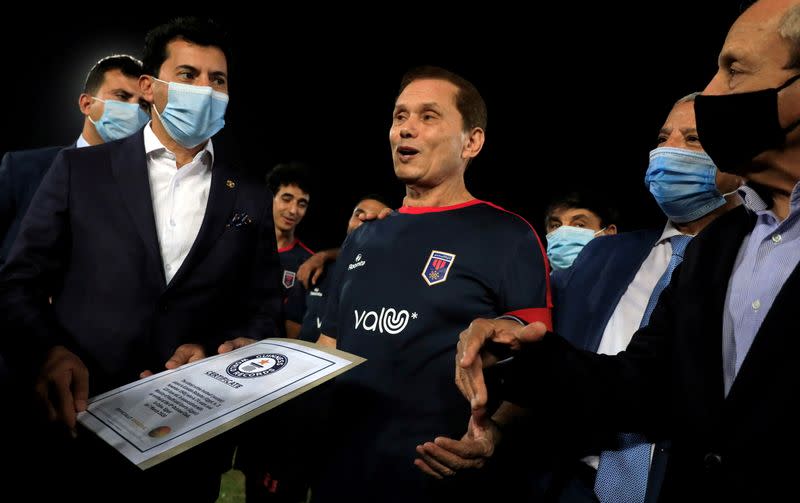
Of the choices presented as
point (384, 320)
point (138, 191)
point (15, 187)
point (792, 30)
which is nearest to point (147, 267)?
point (138, 191)

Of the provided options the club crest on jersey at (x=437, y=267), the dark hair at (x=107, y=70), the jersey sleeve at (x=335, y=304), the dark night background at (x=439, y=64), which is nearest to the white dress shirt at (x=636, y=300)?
the club crest on jersey at (x=437, y=267)

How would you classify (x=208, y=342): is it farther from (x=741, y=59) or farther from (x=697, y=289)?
(x=741, y=59)

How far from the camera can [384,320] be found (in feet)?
5.21

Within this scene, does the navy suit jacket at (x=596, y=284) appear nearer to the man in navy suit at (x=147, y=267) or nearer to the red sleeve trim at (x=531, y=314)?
the red sleeve trim at (x=531, y=314)

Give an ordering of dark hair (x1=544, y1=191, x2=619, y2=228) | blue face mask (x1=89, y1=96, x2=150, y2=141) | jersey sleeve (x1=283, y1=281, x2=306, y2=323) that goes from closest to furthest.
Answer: blue face mask (x1=89, y1=96, x2=150, y2=141) → dark hair (x1=544, y1=191, x2=619, y2=228) → jersey sleeve (x1=283, y1=281, x2=306, y2=323)

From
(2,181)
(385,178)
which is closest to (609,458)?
(2,181)

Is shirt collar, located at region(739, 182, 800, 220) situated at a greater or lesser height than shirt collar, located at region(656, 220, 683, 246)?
greater

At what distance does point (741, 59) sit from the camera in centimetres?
110

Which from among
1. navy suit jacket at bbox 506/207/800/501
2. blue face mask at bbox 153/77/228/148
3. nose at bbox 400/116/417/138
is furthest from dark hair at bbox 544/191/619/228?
blue face mask at bbox 153/77/228/148

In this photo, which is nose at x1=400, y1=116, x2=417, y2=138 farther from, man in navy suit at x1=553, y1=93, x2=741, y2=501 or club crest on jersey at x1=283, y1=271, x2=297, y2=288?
club crest on jersey at x1=283, y1=271, x2=297, y2=288

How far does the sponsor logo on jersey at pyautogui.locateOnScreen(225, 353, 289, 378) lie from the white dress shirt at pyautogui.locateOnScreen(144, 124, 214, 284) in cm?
56

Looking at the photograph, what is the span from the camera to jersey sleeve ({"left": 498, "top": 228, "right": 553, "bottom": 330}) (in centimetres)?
149

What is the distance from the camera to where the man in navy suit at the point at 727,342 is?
0.88 m

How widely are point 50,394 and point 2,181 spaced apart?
1.93 metres
